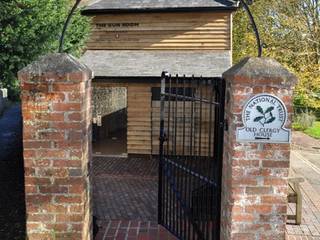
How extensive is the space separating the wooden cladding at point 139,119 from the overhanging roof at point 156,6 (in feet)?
8.29

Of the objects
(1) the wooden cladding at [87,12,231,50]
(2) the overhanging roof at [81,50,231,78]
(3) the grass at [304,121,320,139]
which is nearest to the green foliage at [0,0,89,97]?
(2) the overhanging roof at [81,50,231,78]

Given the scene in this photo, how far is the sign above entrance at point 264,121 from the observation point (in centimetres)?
336

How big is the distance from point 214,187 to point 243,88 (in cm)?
133

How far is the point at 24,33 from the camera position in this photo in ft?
25.4

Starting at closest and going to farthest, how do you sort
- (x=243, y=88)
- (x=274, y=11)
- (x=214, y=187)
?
1. (x=243, y=88)
2. (x=214, y=187)
3. (x=274, y=11)

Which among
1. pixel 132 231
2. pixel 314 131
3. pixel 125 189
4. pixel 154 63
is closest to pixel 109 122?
pixel 154 63

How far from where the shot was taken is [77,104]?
340cm

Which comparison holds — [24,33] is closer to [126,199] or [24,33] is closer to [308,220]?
[126,199]

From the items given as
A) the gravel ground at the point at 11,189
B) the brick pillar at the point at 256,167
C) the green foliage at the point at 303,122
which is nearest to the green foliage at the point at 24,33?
the gravel ground at the point at 11,189

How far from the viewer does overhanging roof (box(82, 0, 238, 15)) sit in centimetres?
1166

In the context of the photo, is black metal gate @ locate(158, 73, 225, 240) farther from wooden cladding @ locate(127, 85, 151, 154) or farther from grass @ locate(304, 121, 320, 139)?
grass @ locate(304, 121, 320, 139)

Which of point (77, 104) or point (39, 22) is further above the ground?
point (39, 22)

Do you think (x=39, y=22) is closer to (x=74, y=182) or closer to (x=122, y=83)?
(x=122, y=83)

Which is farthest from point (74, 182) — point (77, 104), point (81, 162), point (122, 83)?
point (122, 83)
